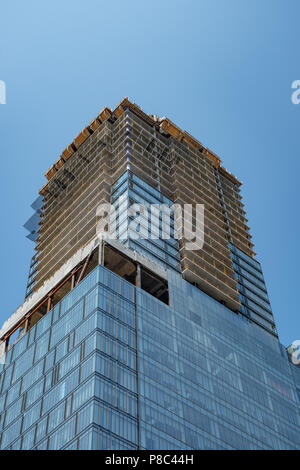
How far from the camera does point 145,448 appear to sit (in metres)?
89.4

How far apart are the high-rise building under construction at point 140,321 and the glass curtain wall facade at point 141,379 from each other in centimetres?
24

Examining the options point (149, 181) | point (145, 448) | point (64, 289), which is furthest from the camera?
point (149, 181)

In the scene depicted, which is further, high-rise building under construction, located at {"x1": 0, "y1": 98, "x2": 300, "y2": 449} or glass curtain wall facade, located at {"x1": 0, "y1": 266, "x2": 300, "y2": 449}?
high-rise building under construction, located at {"x1": 0, "y1": 98, "x2": 300, "y2": 449}

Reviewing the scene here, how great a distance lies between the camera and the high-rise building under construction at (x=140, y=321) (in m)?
95.3

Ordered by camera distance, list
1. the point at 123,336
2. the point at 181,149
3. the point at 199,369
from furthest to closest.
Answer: the point at 181,149 < the point at 199,369 < the point at 123,336

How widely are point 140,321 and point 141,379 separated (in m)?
11.2

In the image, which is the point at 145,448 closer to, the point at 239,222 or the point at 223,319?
the point at 223,319

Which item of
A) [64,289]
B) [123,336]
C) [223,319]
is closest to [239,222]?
[223,319]

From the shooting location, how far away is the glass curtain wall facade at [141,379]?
92.1 m

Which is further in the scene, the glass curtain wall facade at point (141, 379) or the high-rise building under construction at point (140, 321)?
A: the high-rise building under construction at point (140, 321)

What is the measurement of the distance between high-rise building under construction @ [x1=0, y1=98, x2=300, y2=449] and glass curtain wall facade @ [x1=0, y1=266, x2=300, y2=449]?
0.78 feet

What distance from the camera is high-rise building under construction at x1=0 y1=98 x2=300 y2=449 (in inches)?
3752

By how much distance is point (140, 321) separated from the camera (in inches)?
4181

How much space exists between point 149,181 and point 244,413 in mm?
52512
